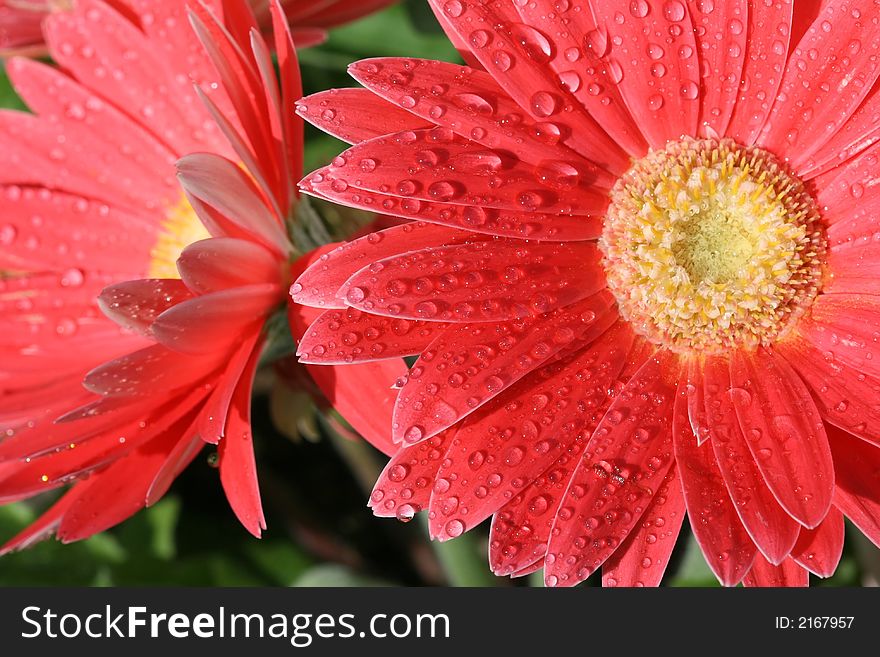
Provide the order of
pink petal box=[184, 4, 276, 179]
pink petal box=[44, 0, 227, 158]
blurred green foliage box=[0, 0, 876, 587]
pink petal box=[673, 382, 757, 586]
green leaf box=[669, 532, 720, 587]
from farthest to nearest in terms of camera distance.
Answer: blurred green foliage box=[0, 0, 876, 587] → green leaf box=[669, 532, 720, 587] → pink petal box=[44, 0, 227, 158] → pink petal box=[184, 4, 276, 179] → pink petal box=[673, 382, 757, 586]

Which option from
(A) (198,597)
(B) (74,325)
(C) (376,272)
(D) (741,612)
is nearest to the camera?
(C) (376,272)

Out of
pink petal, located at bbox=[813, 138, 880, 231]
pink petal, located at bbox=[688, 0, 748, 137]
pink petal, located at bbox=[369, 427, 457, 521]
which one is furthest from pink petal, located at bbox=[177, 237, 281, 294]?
pink petal, located at bbox=[813, 138, 880, 231]

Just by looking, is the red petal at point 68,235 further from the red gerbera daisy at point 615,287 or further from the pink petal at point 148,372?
the red gerbera daisy at point 615,287

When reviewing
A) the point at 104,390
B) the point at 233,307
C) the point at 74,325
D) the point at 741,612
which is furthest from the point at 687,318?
the point at 74,325

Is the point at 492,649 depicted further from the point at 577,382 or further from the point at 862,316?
the point at 862,316

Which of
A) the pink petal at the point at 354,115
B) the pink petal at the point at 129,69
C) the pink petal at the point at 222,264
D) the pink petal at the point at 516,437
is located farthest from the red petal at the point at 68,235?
the pink petal at the point at 516,437

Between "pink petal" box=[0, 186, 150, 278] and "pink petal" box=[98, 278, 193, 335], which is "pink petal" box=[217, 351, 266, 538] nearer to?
"pink petal" box=[98, 278, 193, 335]
